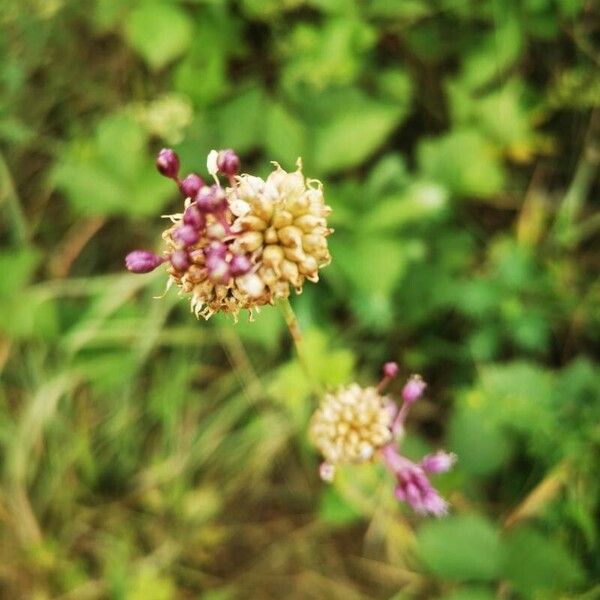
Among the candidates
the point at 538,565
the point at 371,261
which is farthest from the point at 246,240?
the point at 538,565

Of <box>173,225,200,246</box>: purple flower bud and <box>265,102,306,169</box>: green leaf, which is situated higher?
<box>265,102,306,169</box>: green leaf

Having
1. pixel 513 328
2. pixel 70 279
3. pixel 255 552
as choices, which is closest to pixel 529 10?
pixel 513 328

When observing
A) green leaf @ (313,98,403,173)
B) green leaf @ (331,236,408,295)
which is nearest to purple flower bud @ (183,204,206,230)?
green leaf @ (331,236,408,295)

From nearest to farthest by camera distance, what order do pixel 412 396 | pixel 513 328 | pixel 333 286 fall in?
pixel 412 396 → pixel 513 328 → pixel 333 286

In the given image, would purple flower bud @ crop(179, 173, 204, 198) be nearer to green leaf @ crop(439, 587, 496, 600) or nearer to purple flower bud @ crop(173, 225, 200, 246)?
purple flower bud @ crop(173, 225, 200, 246)

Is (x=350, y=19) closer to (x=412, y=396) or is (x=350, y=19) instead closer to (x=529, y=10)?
(x=529, y=10)

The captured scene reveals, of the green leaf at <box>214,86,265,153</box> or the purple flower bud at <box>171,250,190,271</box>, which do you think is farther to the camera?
the green leaf at <box>214,86,265,153</box>

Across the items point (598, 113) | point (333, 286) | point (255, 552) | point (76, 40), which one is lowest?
point (255, 552)
